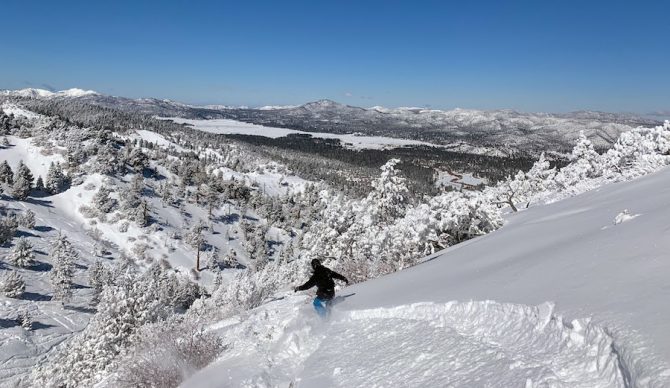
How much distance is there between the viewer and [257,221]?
110625 mm

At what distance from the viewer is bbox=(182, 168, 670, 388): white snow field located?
4703 mm

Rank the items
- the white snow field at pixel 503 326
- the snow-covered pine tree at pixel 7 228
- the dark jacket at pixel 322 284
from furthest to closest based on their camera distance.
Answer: the snow-covered pine tree at pixel 7 228, the dark jacket at pixel 322 284, the white snow field at pixel 503 326

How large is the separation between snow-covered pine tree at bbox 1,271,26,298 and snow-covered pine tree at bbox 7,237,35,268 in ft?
23.4

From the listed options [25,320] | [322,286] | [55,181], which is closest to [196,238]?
[55,181]

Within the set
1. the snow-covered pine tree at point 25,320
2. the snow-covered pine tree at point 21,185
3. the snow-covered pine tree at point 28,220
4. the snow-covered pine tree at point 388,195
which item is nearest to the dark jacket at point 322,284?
the snow-covered pine tree at point 388,195

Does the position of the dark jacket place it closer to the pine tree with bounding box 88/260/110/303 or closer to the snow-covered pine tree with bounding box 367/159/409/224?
the snow-covered pine tree with bounding box 367/159/409/224

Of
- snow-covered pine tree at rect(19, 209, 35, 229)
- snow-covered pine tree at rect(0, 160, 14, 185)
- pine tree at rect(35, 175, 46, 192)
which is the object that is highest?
snow-covered pine tree at rect(0, 160, 14, 185)

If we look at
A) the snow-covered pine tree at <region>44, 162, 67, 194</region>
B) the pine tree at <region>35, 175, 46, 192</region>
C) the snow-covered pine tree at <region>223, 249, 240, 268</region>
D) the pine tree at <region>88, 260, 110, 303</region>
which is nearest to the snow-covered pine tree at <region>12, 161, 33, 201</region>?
the pine tree at <region>35, 175, 46, 192</region>

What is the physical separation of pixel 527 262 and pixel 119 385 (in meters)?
10.1

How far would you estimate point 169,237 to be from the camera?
8706 cm

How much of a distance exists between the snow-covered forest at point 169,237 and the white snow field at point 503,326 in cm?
65

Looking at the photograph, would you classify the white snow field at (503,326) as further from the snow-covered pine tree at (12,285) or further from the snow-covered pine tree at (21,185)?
the snow-covered pine tree at (21,185)

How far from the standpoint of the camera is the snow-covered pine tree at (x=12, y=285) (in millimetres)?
50312

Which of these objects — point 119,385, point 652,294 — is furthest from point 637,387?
point 119,385
